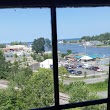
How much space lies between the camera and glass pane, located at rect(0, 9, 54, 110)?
2205mm

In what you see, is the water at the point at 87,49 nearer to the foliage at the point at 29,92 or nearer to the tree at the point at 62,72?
the tree at the point at 62,72

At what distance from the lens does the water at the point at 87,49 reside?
92.9 inches

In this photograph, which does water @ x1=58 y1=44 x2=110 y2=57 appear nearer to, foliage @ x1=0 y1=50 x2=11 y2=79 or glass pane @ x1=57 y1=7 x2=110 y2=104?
glass pane @ x1=57 y1=7 x2=110 y2=104

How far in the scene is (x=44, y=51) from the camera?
2.33 metres

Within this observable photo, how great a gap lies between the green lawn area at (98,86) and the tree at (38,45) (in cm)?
65

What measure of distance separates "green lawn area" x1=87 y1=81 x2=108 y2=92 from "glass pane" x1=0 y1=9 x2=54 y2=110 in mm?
451

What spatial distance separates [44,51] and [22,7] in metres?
0.48

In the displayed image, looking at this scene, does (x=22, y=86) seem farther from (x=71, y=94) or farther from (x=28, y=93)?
(x=71, y=94)

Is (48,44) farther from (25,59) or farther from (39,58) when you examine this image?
(25,59)

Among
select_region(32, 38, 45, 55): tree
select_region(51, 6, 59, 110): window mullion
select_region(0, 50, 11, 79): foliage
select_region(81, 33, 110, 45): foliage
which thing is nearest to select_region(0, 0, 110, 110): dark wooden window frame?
select_region(51, 6, 59, 110): window mullion

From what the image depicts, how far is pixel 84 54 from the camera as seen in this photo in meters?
2.47

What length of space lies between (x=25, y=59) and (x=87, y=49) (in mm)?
675

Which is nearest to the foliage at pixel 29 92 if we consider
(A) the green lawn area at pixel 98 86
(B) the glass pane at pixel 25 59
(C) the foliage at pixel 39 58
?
(B) the glass pane at pixel 25 59

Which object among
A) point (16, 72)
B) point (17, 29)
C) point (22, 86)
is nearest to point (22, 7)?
point (17, 29)
